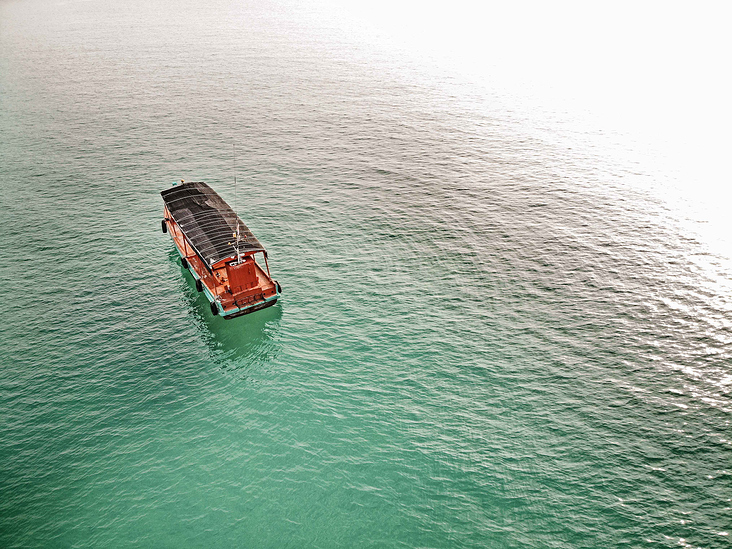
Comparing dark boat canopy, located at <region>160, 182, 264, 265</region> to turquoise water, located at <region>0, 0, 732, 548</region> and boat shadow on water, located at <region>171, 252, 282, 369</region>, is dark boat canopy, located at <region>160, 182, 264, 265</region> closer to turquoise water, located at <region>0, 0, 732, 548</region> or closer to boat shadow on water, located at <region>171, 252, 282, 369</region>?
boat shadow on water, located at <region>171, 252, 282, 369</region>

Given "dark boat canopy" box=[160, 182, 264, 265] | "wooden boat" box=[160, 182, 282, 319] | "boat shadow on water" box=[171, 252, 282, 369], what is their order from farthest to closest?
"dark boat canopy" box=[160, 182, 264, 265] → "wooden boat" box=[160, 182, 282, 319] → "boat shadow on water" box=[171, 252, 282, 369]

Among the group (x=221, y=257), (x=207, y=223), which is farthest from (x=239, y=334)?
(x=207, y=223)

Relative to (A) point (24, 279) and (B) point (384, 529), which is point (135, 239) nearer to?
(A) point (24, 279)

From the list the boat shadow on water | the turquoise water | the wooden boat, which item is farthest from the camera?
the wooden boat

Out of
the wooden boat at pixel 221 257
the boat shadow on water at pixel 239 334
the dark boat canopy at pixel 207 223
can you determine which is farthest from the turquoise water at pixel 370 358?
the dark boat canopy at pixel 207 223

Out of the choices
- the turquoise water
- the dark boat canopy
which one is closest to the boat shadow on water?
the turquoise water

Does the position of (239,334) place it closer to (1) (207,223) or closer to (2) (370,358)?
(1) (207,223)
